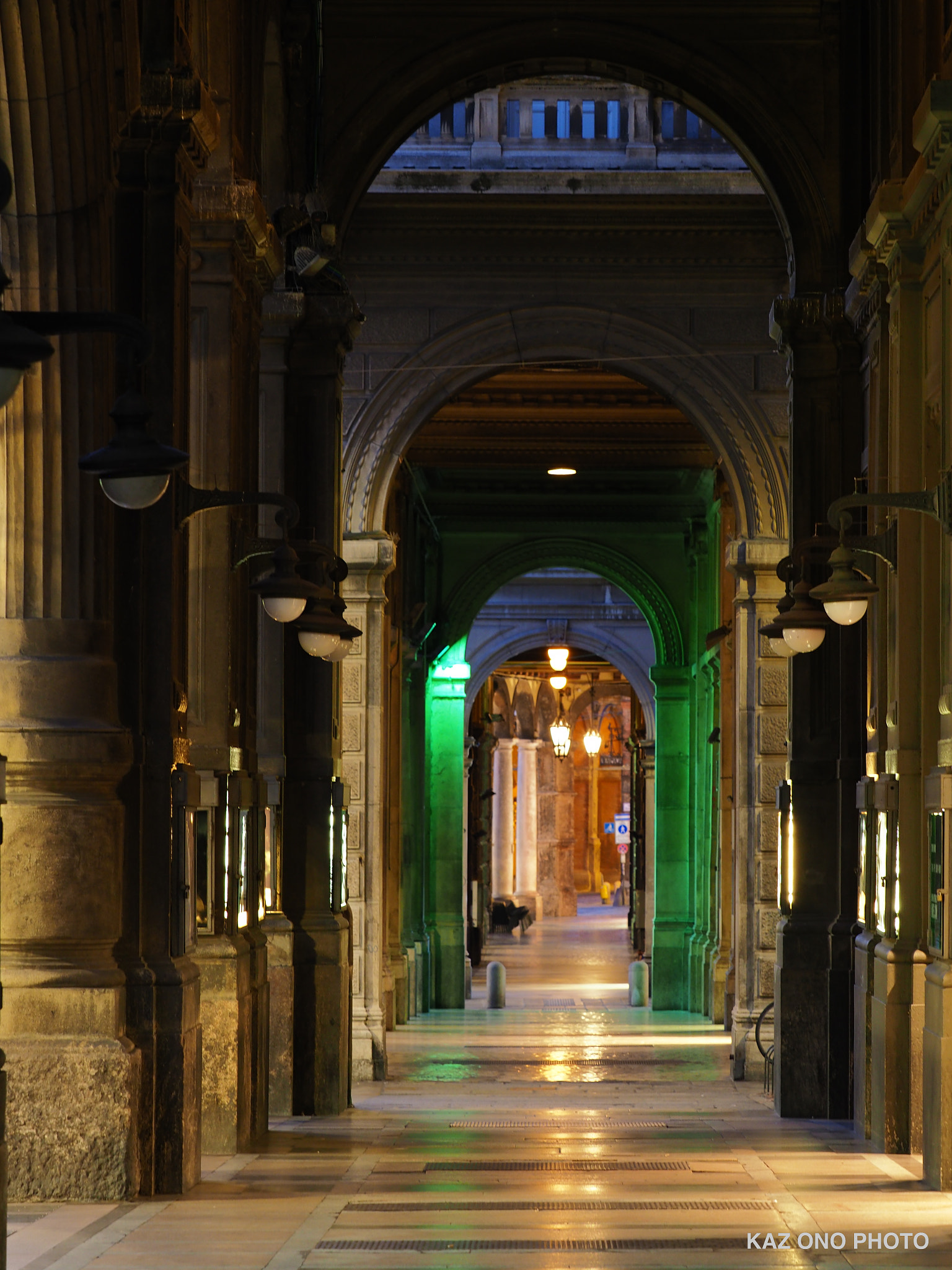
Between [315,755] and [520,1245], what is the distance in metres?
6.51

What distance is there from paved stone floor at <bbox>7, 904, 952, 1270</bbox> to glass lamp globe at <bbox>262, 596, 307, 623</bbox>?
307cm

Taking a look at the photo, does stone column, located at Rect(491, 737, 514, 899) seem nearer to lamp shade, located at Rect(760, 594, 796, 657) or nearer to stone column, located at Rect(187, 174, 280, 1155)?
lamp shade, located at Rect(760, 594, 796, 657)

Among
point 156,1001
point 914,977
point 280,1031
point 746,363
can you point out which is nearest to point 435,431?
point 746,363

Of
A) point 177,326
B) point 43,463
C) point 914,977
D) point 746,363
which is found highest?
point 746,363

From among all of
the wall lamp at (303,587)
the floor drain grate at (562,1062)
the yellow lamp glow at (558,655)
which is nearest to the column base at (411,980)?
the floor drain grate at (562,1062)

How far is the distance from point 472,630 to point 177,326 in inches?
1019

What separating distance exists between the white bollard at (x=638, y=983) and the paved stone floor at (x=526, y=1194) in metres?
9.91

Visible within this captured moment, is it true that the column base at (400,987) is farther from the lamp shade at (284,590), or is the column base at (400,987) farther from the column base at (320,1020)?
the lamp shade at (284,590)

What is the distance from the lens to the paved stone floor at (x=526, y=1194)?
794cm

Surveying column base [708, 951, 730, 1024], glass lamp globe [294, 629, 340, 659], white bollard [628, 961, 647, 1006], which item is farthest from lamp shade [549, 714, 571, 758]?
glass lamp globe [294, 629, 340, 659]

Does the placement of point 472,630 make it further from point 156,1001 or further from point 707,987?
point 156,1001

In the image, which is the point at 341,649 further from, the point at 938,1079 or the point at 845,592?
the point at 938,1079

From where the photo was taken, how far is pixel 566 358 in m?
18.9

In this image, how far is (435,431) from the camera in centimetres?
2397
